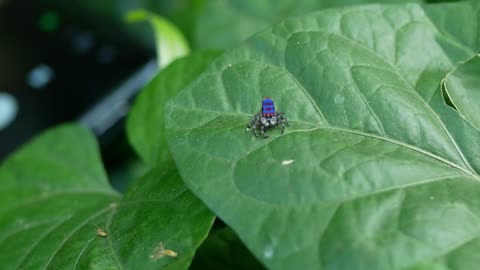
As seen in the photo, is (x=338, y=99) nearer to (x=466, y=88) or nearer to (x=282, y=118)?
(x=282, y=118)

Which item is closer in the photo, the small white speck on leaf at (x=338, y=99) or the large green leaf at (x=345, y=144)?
the large green leaf at (x=345, y=144)

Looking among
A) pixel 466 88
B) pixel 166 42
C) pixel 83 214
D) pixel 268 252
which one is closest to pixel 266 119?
pixel 268 252

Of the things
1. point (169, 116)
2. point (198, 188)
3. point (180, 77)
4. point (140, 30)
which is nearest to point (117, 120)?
point (140, 30)

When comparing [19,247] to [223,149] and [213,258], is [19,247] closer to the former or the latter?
[213,258]

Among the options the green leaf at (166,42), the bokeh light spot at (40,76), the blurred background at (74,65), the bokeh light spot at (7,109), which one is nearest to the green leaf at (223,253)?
the green leaf at (166,42)

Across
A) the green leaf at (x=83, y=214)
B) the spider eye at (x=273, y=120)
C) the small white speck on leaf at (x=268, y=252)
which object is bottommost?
the green leaf at (x=83, y=214)

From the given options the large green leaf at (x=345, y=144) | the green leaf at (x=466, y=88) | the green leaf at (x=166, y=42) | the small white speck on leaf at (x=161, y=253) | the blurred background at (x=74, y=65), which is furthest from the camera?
the blurred background at (x=74, y=65)

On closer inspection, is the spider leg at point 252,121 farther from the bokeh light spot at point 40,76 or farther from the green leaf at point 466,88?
the bokeh light spot at point 40,76
